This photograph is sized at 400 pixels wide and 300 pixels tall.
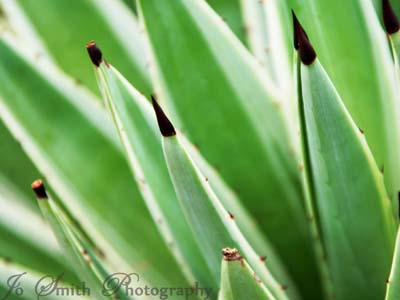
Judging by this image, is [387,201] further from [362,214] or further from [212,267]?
[212,267]

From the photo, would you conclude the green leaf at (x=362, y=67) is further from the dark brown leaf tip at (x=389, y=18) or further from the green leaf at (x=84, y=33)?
the green leaf at (x=84, y=33)

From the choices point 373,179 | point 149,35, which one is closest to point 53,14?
point 149,35

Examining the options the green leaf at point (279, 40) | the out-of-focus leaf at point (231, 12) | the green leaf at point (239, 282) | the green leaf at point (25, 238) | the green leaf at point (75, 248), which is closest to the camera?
the green leaf at point (239, 282)

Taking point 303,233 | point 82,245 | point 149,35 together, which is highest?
point 149,35

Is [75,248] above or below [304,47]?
Result: below

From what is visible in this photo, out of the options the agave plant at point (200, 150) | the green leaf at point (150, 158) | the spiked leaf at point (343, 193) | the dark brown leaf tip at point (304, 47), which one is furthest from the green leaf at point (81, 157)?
the dark brown leaf tip at point (304, 47)

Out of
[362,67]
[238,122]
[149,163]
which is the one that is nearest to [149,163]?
[149,163]

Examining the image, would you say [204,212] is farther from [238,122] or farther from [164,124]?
[238,122]
